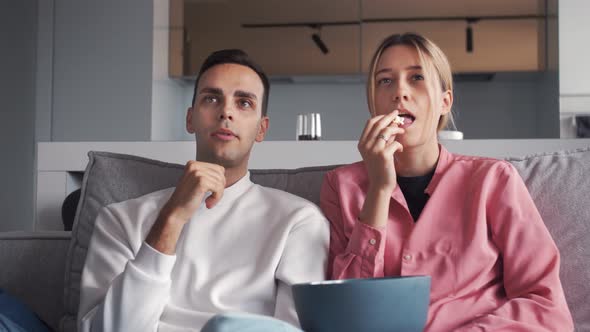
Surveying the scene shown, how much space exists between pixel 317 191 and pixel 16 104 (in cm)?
368

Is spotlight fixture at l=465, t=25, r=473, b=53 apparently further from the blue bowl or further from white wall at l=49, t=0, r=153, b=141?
the blue bowl

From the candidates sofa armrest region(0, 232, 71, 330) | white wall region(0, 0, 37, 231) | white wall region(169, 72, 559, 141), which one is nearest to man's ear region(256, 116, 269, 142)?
sofa armrest region(0, 232, 71, 330)

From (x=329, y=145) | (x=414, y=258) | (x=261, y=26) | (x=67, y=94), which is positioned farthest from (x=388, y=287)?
(x=67, y=94)

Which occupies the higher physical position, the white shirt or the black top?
the black top

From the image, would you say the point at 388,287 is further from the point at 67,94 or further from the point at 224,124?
the point at 67,94

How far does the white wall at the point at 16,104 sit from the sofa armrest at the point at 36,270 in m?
3.27

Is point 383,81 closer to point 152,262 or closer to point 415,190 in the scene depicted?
point 415,190

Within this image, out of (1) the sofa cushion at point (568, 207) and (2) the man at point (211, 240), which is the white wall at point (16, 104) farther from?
(1) the sofa cushion at point (568, 207)

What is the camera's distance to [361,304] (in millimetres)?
841

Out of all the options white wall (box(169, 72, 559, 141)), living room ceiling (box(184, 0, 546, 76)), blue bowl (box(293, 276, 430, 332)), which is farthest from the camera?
white wall (box(169, 72, 559, 141))

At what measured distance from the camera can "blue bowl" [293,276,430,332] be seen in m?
0.84

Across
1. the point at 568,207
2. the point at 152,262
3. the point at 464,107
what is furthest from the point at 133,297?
the point at 464,107

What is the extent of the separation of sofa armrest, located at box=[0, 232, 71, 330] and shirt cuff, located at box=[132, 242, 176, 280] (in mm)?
442

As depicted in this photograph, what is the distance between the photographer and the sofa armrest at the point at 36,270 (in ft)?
5.15
